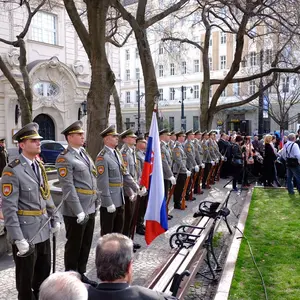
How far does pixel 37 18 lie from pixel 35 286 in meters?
25.2

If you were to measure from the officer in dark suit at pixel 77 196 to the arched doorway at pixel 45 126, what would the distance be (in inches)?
886

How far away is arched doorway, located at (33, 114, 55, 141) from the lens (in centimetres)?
2700

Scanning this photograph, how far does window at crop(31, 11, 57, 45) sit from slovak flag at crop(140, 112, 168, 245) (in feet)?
74.3

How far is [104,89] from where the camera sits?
1014 centimetres

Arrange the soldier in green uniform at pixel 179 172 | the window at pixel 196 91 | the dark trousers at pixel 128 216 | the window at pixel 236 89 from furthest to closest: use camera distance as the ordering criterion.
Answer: the window at pixel 196 91
the window at pixel 236 89
the soldier in green uniform at pixel 179 172
the dark trousers at pixel 128 216

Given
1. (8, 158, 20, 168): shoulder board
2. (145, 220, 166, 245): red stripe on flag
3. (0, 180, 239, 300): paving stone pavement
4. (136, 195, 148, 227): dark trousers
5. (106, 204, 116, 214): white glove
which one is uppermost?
(8, 158, 20, 168): shoulder board

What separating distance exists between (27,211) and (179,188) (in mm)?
6432

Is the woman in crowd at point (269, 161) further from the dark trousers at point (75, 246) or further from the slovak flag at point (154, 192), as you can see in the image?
the dark trousers at point (75, 246)

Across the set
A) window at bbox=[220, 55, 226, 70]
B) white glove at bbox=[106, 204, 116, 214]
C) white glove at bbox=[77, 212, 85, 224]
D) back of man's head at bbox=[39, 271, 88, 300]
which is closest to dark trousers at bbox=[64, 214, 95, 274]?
white glove at bbox=[77, 212, 85, 224]

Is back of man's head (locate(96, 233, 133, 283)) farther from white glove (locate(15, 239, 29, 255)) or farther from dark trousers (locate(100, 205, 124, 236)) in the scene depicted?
dark trousers (locate(100, 205, 124, 236))

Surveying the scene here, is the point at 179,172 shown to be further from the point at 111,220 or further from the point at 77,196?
the point at 77,196

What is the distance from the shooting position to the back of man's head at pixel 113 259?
2.48 m

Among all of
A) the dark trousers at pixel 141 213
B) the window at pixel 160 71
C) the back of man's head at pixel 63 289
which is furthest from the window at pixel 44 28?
the window at pixel 160 71

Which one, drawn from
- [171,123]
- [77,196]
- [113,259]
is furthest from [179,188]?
[171,123]
